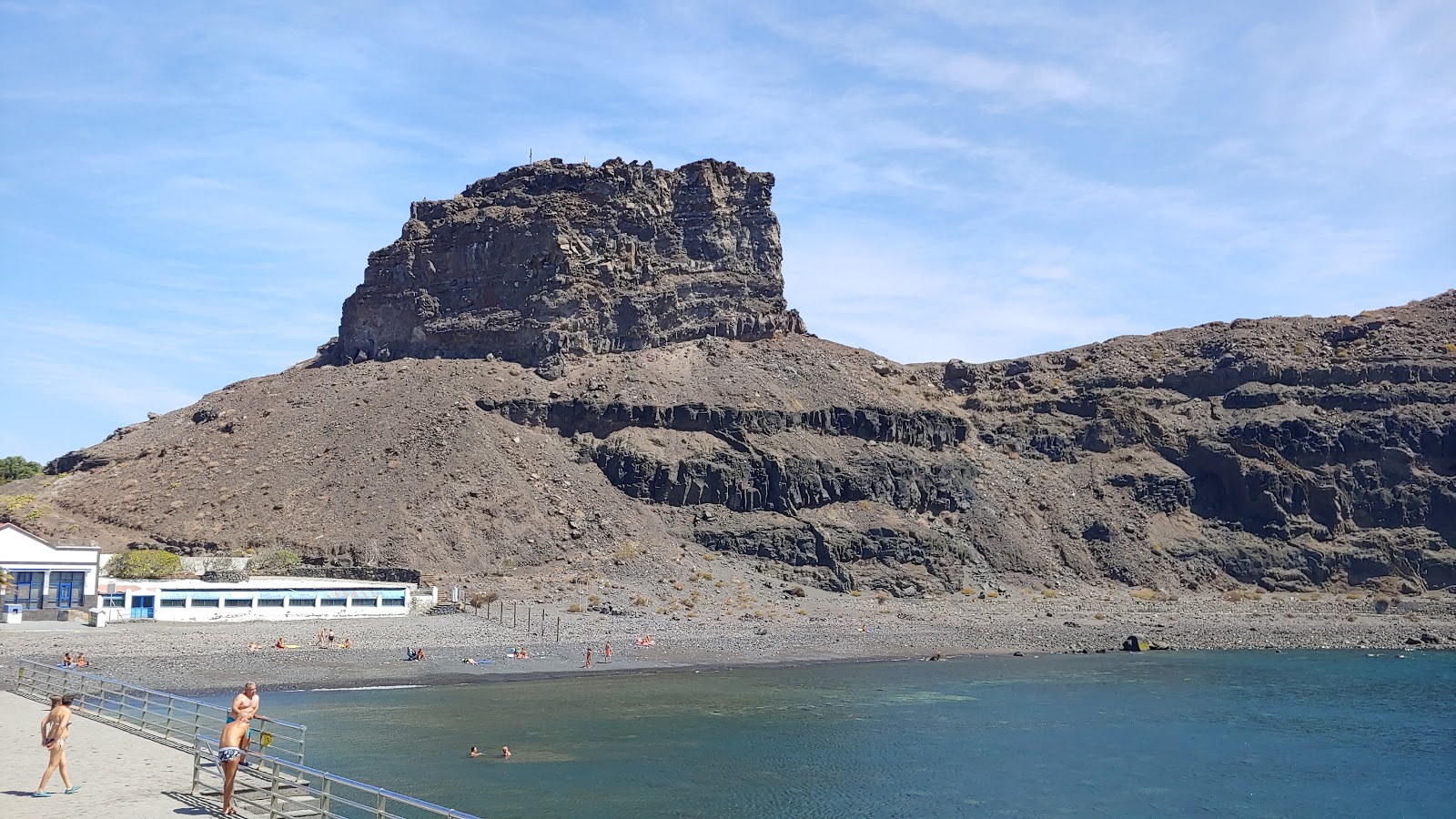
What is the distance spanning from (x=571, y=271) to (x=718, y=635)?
4670cm

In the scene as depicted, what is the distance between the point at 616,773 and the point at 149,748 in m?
14.8

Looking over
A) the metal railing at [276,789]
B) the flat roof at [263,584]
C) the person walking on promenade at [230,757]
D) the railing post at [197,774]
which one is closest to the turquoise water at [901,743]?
the metal railing at [276,789]

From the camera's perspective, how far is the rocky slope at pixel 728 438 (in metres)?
A: 86.9

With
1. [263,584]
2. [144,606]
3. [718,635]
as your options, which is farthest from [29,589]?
[718,635]

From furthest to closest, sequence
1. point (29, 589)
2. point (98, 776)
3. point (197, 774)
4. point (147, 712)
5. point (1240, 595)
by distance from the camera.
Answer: point (1240, 595) < point (29, 589) < point (147, 712) < point (98, 776) < point (197, 774)

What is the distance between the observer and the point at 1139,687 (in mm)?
59344

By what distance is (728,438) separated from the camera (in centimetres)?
9731

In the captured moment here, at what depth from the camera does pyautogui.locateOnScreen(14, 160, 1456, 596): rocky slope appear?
8688 centimetres

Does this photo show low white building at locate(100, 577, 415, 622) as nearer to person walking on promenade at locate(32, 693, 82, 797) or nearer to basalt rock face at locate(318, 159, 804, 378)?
basalt rock face at locate(318, 159, 804, 378)

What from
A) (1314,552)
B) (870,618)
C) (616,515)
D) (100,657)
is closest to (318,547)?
(616,515)

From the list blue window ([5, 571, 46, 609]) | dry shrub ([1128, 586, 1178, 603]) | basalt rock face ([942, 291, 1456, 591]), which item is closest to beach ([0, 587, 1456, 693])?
dry shrub ([1128, 586, 1178, 603])

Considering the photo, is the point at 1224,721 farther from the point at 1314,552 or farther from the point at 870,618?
the point at 1314,552

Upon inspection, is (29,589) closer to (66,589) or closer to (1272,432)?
(66,589)

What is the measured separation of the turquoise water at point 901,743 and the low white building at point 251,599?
16.8 meters
